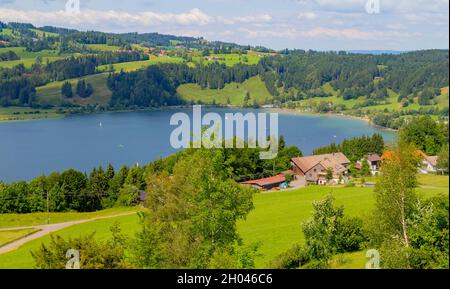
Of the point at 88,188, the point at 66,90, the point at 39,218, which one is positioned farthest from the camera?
the point at 66,90

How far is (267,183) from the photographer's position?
5069 cm

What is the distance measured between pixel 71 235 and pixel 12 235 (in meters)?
4.01

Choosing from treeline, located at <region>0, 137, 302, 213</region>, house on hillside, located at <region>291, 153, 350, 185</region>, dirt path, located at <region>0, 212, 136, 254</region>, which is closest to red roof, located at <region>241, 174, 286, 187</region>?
treeline, located at <region>0, 137, 302, 213</region>

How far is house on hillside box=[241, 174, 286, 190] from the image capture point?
1981 inches

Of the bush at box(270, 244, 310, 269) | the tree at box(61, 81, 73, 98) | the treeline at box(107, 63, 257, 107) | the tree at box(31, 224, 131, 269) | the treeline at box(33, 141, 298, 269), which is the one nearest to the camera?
the tree at box(31, 224, 131, 269)

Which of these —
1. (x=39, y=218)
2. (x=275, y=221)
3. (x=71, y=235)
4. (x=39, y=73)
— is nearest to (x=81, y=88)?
(x=39, y=73)

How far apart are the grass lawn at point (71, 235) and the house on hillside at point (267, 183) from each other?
1551cm

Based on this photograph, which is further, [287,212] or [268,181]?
[268,181]

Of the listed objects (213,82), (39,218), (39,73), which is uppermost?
(39,73)

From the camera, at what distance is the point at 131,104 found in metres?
163

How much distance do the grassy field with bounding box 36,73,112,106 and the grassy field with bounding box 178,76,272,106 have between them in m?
23.6

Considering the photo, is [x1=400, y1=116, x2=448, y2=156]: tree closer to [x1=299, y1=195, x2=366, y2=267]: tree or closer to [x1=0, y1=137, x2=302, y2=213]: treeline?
[x1=0, y1=137, x2=302, y2=213]: treeline

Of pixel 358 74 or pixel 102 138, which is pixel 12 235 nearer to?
pixel 102 138
